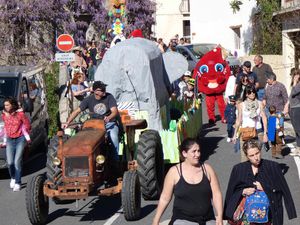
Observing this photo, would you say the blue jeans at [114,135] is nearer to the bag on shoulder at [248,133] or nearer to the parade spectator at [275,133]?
the bag on shoulder at [248,133]

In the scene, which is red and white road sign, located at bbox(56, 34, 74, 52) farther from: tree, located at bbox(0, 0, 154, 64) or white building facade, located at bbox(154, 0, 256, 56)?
white building facade, located at bbox(154, 0, 256, 56)

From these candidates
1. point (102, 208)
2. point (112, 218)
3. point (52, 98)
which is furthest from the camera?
point (52, 98)

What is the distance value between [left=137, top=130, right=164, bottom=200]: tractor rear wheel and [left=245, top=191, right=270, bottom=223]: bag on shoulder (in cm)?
420

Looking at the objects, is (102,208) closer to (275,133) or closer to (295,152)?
(275,133)

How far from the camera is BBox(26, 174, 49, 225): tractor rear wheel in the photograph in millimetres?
11070

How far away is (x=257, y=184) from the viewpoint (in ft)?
26.4

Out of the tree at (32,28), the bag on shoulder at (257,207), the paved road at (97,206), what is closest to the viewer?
the bag on shoulder at (257,207)


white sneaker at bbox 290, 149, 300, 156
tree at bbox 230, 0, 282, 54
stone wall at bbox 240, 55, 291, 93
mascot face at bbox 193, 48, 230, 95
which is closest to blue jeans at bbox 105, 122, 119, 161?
white sneaker at bbox 290, 149, 300, 156

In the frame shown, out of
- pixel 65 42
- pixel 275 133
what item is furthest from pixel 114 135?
pixel 65 42

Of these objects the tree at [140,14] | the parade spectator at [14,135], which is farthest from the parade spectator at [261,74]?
the tree at [140,14]

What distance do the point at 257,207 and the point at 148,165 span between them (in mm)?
4270

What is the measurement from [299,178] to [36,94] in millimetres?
6704

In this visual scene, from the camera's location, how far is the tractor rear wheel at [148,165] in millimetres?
12133

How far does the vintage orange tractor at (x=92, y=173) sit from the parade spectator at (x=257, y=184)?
121 inches
